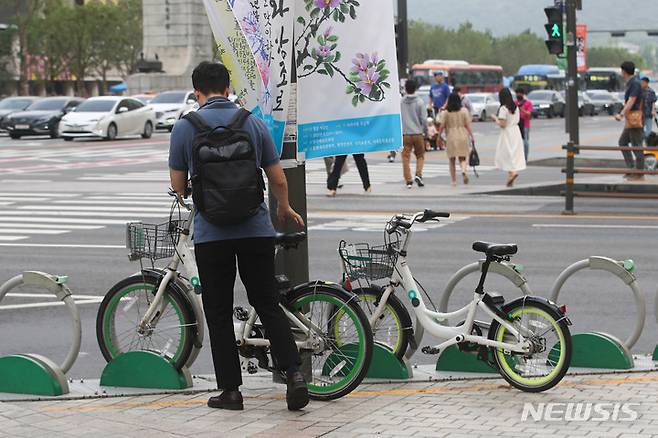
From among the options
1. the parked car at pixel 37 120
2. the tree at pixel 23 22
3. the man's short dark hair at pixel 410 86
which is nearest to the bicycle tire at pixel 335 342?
the man's short dark hair at pixel 410 86

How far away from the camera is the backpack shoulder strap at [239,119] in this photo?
699cm

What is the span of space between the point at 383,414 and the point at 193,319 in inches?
52.2

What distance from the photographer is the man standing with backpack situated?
272 inches

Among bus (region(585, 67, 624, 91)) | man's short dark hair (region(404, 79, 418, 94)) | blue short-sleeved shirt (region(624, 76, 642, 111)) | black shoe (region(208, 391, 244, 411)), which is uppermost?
bus (region(585, 67, 624, 91))

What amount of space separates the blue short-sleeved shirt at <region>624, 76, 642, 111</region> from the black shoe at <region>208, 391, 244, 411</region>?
57.1ft

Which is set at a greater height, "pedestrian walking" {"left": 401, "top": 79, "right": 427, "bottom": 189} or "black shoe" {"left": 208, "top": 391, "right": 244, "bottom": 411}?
"pedestrian walking" {"left": 401, "top": 79, "right": 427, "bottom": 189}

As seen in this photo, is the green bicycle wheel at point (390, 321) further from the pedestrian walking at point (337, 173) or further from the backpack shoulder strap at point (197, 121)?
the pedestrian walking at point (337, 173)

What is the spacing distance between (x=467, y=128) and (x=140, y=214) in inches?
282

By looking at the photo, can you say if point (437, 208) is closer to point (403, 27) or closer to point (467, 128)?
point (467, 128)

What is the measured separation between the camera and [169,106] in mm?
52406

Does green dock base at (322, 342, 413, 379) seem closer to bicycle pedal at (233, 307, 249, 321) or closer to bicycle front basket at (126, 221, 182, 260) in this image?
bicycle pedal at (233, 307, 249, 321)

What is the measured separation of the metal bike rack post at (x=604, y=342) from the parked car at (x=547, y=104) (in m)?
65.4

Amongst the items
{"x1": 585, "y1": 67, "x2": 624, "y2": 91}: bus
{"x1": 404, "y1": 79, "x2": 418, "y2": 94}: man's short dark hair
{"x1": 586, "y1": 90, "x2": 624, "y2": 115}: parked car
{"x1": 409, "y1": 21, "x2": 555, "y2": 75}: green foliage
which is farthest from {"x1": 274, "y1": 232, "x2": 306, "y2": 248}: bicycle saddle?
{"x1": 409, "y1": 21, "x2": 555, "y2": 75}: green foliage

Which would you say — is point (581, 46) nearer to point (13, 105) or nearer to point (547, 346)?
point (13, 105)
